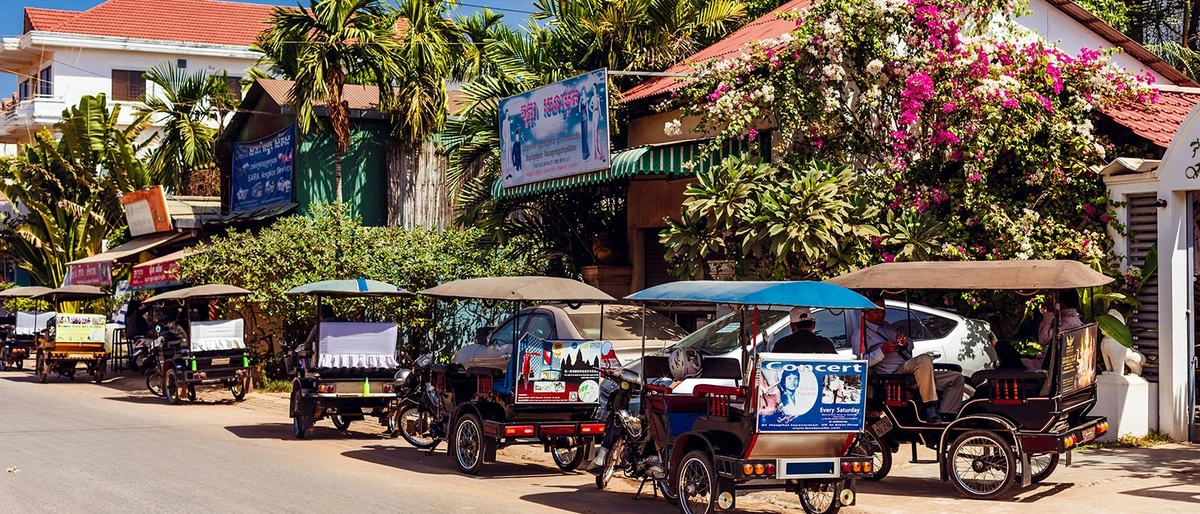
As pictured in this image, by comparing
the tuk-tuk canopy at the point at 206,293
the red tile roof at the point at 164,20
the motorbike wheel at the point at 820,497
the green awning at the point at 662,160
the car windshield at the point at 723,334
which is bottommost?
the motorbike wheel at the point at 820,497

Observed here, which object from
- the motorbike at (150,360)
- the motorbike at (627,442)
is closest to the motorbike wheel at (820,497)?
the motorbike at (627,442)

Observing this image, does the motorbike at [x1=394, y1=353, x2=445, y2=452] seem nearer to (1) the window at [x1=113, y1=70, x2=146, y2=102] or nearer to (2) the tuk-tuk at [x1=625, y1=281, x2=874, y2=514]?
(2) the tuk-tuk at [x1=625, y1=281, x2=874, y2=514]

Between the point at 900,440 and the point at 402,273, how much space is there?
1307cm

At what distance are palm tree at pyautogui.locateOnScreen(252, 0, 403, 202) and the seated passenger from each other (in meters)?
16.1

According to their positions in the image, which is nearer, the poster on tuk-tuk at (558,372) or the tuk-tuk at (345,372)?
the poster on tuk-tuk at (558,372)

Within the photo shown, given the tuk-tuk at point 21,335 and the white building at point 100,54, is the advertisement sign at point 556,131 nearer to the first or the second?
the tuk-tuk at point 21,335

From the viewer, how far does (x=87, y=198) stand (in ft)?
128

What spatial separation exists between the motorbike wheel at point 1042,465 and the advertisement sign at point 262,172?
22210 millimetres

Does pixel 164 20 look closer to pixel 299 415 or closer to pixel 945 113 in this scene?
pixel 299 415

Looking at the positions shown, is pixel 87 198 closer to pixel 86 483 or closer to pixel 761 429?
pixel 86 483

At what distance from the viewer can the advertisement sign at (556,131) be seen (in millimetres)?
19609

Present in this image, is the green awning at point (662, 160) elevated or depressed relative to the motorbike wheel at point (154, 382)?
elevated

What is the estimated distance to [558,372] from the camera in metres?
12.8

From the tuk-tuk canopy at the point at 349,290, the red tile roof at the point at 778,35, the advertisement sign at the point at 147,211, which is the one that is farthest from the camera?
the advertisement sign at the point at 147,211
